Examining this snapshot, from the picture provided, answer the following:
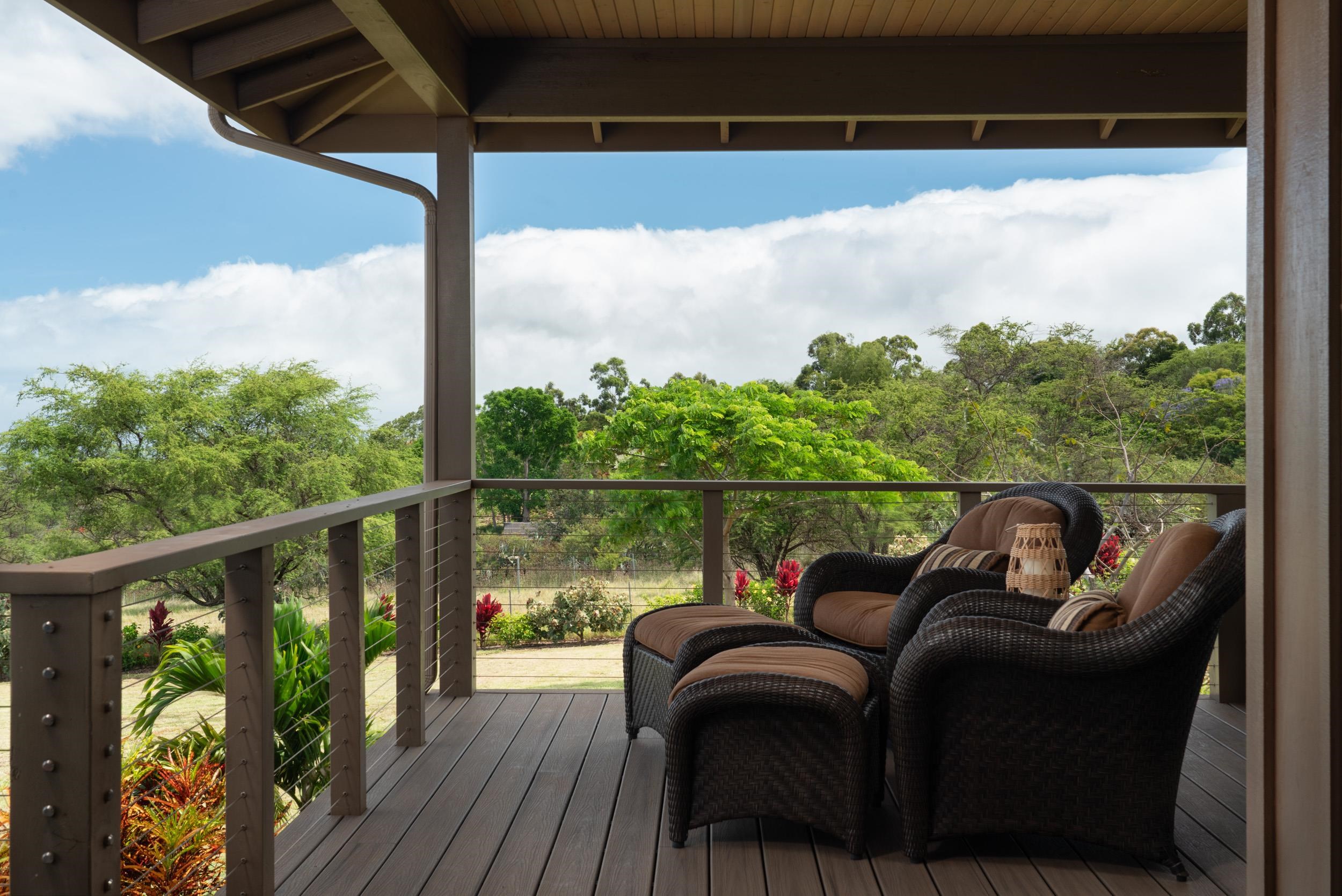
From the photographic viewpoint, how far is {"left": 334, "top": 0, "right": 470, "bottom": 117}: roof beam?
2.96 meters

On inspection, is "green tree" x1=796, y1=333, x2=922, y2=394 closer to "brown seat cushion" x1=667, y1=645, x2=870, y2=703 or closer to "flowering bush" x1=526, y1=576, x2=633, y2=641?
"flowering bush" x1=526, y1=576, x2=633, y2=641

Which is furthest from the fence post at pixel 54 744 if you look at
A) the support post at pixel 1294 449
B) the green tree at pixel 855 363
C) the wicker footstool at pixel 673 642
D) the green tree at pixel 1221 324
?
the green tree at pixel 1221 324

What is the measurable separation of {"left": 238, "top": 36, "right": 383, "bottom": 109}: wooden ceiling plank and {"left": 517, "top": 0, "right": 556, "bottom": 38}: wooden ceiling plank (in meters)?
0.60

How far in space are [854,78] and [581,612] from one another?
563 centimetres

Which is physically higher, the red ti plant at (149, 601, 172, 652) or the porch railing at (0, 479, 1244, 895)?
the porch railing at (0, 479, 1244, 895)

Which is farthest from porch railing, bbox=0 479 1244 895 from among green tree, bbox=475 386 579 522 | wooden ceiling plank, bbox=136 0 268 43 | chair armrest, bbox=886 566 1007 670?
green tree, bbox=475 386 579 522

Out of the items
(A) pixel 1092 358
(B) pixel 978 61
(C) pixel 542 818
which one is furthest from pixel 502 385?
(C) pixel 542 818

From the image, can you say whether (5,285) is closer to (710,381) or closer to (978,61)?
(710,381)

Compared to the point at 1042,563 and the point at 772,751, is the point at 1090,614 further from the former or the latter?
the point at 772,751

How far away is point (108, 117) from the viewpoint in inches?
701

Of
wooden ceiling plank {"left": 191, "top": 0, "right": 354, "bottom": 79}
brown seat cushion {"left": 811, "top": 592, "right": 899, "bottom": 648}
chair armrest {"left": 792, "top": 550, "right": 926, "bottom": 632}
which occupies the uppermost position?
wooden ceiling plank {"left": 191, "top": 0, "right": 354, "bottom": 79}

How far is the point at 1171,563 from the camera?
2.29 metres

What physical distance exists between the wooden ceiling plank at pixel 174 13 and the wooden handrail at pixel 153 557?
5.92 ft

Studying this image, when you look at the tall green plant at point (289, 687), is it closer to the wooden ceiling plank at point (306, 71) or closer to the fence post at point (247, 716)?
the fence post at point (247, 716)
